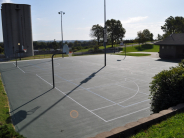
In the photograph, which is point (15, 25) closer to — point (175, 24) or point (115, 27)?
point (115, 27)

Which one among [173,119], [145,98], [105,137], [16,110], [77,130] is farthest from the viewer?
[145,98]

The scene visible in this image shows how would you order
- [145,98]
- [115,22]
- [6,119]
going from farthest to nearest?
[115,22] → [145,98] → [6,119]

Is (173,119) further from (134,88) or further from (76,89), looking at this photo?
(76,89)

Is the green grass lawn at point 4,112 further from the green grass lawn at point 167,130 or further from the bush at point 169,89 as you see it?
the bush at point 169,89

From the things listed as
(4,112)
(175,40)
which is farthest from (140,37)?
(4,112)

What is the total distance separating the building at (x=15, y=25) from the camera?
5709 cm

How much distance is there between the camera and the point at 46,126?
9.09 m

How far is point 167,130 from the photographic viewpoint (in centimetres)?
590

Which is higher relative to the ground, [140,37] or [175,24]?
[175,24]

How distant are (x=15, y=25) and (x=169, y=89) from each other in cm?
6059

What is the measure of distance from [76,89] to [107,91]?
9.96 ft

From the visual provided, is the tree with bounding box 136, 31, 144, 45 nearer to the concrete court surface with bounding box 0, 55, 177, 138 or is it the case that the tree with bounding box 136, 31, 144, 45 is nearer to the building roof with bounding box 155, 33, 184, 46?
the building roof with bounding box 155, 33, 184, 46

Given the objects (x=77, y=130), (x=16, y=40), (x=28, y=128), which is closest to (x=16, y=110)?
(x=28, y=128)

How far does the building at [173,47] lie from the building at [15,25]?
45.5m
